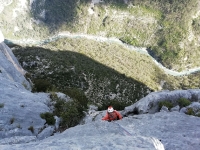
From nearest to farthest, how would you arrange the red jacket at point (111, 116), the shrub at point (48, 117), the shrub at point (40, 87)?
the red jacket at point (111, 116) → the shrub at point (48, 117) → the shrub at point (40, 87)

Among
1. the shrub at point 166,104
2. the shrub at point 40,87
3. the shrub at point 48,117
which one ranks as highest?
the shrub at point 40,87

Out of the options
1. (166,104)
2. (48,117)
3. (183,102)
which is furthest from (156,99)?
(48,117)

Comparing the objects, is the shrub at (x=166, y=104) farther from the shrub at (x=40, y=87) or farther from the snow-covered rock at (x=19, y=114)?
the shrub at (x=40, y=87)

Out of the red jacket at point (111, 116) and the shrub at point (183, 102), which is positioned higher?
the shrub at point (183, 102)

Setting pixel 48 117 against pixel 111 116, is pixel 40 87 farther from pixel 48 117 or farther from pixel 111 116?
pixel 111 116

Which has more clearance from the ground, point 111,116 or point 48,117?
point 111,116

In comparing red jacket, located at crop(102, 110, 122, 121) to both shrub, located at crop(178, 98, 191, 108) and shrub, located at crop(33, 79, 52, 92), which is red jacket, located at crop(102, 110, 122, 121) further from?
shrub, located at crop(33, 79, 52, 92)

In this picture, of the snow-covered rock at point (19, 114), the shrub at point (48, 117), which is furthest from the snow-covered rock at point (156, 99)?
the snow-covered rock at point (19, 114)

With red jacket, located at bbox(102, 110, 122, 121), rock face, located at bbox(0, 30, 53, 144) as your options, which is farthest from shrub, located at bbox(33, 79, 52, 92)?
red jacket, located at bbox(102, 110, 122, 121)

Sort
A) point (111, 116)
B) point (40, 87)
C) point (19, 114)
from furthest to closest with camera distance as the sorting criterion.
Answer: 1. point (40, 87)
2. point (111, 116)
3. point (19, 114)

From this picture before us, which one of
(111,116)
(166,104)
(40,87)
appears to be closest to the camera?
(111,116)

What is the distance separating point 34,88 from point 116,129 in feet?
79.9

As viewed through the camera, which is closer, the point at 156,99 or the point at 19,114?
the point at 19,114

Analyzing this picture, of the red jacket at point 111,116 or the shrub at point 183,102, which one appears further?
the shrub at point 183,102
